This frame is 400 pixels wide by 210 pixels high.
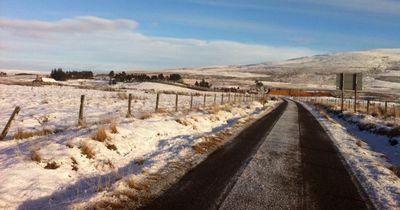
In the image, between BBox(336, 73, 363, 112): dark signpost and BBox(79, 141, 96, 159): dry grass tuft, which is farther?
BBox(336, 73, 363, 112): dark signpost

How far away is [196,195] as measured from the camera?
8812 millimetres

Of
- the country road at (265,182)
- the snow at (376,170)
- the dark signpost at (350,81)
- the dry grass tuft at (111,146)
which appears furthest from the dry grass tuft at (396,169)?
the dark signpost at (350,81)

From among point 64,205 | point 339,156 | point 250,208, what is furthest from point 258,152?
point 64,205

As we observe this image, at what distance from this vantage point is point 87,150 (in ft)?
38.3

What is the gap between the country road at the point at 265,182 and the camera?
853 cm

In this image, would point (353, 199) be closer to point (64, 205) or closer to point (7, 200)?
point (64, 205)

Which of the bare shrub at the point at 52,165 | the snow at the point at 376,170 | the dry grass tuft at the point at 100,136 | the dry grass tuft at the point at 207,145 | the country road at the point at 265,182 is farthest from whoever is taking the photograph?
the dry grass tuft at the point at 207,145

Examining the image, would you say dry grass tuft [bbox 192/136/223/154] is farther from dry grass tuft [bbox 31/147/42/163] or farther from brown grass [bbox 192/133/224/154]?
dry grass tuft [bbox 31/147/42/163]

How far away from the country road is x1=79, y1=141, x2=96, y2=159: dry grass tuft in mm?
2620

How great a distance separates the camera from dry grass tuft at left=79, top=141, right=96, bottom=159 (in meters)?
11.6

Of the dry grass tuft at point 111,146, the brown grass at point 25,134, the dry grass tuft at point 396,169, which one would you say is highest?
the brown grass at point 25,134

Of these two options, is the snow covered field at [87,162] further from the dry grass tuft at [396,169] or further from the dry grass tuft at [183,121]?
the dry grass tuft at [396,169]

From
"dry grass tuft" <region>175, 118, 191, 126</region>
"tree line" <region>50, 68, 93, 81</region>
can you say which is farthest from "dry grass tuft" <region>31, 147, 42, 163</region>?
"tree line" <region>50, 68, 93, 81</region>

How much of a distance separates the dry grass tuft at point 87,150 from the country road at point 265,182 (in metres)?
2.62
